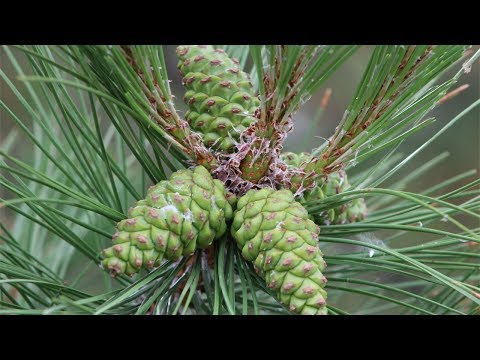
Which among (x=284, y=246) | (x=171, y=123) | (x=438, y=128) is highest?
(x=438, y=128)

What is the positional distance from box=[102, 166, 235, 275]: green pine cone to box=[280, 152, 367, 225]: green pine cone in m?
0.09

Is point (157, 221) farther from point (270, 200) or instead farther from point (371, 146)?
point (371, 146)

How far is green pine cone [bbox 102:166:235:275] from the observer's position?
499 millimetres

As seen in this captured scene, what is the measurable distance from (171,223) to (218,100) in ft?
0.46

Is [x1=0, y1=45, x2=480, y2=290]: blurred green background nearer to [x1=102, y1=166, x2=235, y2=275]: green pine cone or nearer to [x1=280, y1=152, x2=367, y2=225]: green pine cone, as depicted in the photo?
[x1=280, y1=152, x2=367, y2=225]: green pine cone

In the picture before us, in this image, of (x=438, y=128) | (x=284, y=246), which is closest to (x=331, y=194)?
(x=284, y=246)

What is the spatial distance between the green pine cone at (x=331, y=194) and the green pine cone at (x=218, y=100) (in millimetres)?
63

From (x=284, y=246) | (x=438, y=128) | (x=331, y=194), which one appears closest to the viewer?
(x=284, y=246)

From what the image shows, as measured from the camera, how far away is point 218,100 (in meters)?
0.58

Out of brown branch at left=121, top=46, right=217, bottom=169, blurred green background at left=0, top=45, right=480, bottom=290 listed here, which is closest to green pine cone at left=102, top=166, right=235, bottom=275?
brown branch at left=121, top=46, right=217, bottom=169

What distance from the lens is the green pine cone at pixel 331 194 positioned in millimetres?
608

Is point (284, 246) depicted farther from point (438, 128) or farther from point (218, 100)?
point (438, 128)

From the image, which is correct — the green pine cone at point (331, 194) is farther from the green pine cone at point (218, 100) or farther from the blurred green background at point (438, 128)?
the blurred green background at point (438, 128)

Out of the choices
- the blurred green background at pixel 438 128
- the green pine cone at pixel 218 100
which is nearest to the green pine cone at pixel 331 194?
the green pine cone at pixel 218 100
